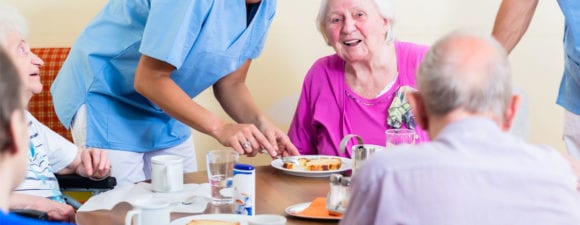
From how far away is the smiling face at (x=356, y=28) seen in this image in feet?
8.25

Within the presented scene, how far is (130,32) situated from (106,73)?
147mm

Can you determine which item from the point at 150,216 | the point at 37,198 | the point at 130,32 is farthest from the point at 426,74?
the point at 130,32

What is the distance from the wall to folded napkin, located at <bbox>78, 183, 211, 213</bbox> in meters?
1.28

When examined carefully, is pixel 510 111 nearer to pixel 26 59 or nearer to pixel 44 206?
pixel 44 206

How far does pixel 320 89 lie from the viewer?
2.58 metres

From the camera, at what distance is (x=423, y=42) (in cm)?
332

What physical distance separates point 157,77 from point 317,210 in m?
0.70

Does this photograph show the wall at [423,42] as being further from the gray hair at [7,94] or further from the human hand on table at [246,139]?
the gray hair at [7,94]

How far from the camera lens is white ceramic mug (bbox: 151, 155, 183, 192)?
6.26 ft

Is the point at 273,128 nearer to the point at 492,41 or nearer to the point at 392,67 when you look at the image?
the point at 392,67

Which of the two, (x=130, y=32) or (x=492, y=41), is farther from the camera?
(x=130, y=32)

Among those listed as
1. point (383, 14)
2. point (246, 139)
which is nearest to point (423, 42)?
point (383, 14)

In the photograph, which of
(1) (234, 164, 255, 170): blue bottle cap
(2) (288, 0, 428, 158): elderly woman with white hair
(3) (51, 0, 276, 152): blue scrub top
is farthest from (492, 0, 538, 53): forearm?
(1) (234, 164, 255, 170): blue bottle cap

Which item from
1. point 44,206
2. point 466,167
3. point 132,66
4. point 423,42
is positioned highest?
point 423,42
